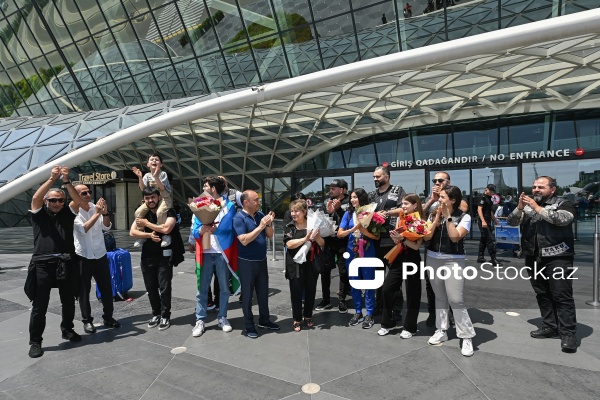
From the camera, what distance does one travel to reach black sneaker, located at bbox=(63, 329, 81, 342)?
451 centimetres

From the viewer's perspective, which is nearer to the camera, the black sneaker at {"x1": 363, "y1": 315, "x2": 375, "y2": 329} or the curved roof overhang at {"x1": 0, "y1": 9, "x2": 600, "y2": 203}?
the black sneaker at {"x1": 363, "y1": 315, "x2": 375, "y2": 329}

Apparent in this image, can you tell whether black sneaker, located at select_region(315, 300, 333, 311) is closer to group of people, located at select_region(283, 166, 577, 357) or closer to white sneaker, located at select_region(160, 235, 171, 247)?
group of people, located at select_region(283, 166, 577, 357)

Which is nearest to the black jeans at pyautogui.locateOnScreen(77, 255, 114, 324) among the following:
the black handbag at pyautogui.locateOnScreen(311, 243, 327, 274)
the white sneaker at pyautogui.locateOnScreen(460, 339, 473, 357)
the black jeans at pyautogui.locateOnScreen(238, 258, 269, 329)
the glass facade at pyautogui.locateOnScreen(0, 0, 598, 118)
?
the black jeans at pyautogui.locateOnScreen(238, 258, 269, 329)

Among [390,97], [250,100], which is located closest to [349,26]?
[390,97]

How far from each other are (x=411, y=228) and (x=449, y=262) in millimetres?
554

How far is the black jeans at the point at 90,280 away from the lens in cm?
477

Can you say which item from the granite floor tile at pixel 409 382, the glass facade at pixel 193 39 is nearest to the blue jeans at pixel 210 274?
the granite floor tile at pixel 409 382

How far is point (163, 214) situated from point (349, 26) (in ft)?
41.6

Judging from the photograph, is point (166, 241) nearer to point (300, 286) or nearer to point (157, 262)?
point (157, 262)

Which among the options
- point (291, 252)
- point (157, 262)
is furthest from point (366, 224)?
point (157, 262)

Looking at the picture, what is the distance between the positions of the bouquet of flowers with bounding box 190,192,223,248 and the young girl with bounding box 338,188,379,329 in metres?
1.66

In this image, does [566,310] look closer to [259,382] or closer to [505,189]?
[259,382]

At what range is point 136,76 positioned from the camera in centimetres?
1992

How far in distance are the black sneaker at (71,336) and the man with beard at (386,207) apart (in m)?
3.91
